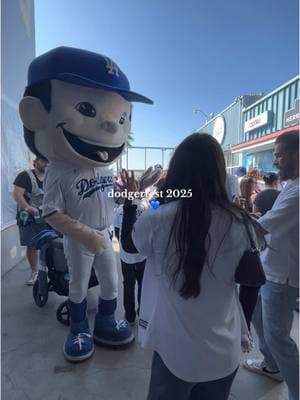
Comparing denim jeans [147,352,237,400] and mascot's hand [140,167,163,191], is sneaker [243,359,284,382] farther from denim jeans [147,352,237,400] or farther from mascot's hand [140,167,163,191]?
mascot's hand [140,167,163,191]

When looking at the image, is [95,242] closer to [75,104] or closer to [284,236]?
[75,104]

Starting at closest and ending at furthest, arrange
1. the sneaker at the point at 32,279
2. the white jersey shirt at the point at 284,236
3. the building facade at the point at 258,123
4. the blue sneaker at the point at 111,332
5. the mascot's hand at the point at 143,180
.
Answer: the white jersey shirt at the point at 284,236 < the mascot's hand at the point at 143,180 < the blue sneaker at the point at 111,332 < the sneaker at the point at 32,279 < the building facade at the point at 258,123

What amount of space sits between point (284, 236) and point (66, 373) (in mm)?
1534

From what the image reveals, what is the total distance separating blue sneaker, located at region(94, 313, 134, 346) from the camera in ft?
6.64

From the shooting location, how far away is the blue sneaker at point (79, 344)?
1.85 m

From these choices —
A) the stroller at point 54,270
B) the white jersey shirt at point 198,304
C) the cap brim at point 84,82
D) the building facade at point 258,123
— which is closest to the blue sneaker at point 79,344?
the stroller at point 54,270

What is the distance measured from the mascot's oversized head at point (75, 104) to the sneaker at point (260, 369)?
5.30 feet

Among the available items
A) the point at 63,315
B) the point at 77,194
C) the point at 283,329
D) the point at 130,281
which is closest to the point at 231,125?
the point at 130,281

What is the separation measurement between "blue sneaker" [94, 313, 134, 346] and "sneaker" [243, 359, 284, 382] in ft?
2.66

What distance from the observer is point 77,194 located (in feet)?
5.82

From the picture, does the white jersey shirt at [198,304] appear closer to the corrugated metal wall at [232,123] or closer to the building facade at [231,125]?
the building facade at [231,125]

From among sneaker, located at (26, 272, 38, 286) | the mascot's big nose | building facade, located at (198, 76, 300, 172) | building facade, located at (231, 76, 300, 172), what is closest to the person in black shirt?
sneaker, located at (26, 272, 38, 286)

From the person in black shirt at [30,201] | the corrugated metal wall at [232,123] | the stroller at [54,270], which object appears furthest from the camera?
the corrugated metal wall at [232,123]

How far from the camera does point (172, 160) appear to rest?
96cm
